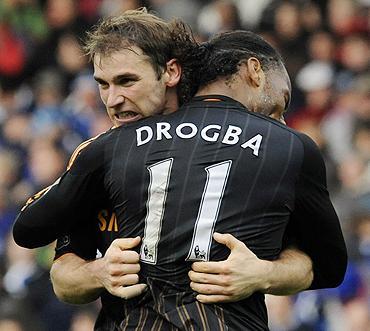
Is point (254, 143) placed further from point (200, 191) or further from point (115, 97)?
point (115, 97)

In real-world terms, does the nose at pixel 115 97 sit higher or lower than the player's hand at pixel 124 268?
higher

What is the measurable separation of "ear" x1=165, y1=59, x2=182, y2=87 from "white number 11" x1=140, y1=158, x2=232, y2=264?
39cm

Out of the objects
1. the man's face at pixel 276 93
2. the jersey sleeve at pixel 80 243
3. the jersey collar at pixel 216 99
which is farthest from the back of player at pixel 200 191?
the man's face at pixel 276 93

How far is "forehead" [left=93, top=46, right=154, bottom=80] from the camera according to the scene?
3.81 metres

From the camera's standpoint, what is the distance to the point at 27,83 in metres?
9.95

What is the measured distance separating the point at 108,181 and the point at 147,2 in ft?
21.0

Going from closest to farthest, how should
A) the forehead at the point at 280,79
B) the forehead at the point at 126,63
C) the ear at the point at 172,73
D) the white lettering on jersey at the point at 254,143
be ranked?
the white lettering on jersey at the point at 254,143 → the forehead at the point at 126,63 → the ear at the point at 172,73 → the forehead at the point at 280,79

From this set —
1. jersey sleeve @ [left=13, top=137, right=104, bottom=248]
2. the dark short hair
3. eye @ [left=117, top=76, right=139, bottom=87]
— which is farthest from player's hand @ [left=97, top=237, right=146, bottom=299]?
the dark short hair

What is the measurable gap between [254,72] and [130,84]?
1.63ft

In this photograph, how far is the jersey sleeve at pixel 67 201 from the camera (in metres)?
3.71

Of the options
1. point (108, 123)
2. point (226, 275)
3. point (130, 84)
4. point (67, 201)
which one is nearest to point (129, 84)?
point (130, 84)

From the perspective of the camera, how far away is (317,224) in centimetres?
380

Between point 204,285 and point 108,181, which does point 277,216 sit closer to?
point 204,285

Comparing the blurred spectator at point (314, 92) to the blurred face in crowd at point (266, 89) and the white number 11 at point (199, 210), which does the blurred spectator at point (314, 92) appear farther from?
the white number 11 at point (199, 210)
